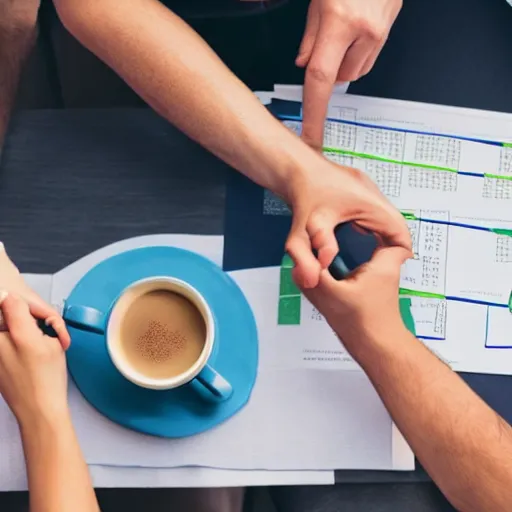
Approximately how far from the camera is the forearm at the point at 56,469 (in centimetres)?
60

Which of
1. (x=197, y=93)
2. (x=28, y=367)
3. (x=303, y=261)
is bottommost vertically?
(x=28, y=367)

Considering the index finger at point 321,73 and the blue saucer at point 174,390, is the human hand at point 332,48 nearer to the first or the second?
the index finger at point 321,73

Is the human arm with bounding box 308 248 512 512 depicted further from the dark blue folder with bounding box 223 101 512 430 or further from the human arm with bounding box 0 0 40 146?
the human arm with bounding box 0 0 40 146

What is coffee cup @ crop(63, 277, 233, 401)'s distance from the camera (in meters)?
0.62

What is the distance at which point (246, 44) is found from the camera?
0.86 m

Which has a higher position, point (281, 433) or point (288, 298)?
point (288, 298)

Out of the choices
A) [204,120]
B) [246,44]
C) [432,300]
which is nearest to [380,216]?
[432,300]

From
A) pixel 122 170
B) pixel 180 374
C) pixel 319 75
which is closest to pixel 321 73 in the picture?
pixel 319 75

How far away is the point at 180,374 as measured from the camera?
62 centimetres

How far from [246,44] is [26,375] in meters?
0.49

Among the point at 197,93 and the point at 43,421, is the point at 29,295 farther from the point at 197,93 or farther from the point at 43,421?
the point at 197,93

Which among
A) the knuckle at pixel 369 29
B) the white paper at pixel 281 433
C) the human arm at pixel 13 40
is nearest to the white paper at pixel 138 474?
the white paper at pixel 281 433

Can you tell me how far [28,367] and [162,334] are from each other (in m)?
0.13

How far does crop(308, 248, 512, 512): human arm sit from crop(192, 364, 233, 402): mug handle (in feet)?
0.38
